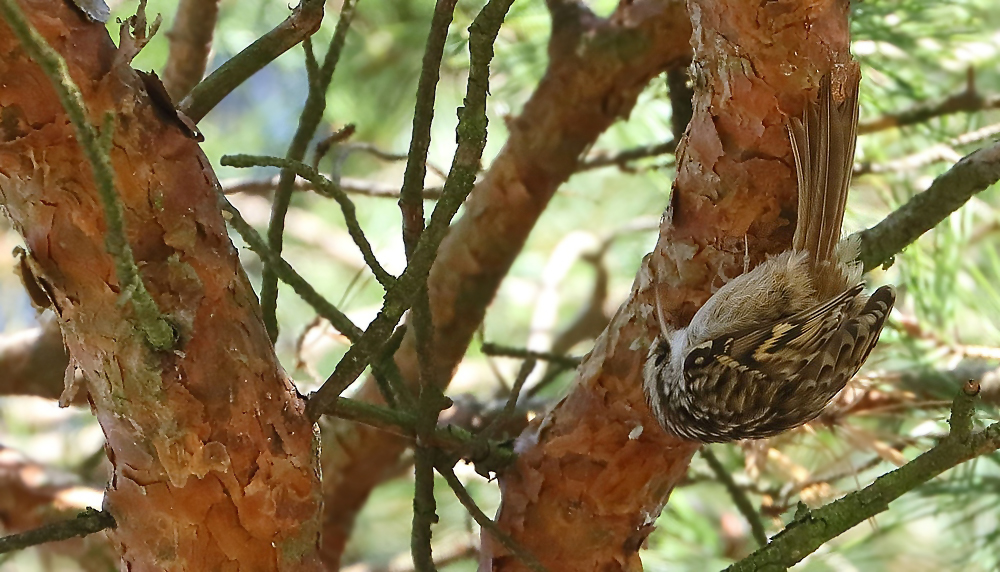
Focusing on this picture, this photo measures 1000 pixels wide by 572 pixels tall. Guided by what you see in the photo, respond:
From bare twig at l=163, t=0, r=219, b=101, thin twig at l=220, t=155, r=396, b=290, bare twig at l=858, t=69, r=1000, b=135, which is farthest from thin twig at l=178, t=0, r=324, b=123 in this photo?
bare twig at l=858, t=69, r=1000, b=135

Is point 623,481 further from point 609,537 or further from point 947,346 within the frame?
point 947,346

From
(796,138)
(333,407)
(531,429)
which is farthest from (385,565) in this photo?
(796,138)

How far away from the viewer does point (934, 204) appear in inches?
27.7

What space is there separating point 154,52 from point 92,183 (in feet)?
4.38

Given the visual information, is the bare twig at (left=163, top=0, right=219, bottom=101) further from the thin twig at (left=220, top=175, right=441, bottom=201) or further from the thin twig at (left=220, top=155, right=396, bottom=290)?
the thin twig at (left=220, top=155, right=396, bottom=290)

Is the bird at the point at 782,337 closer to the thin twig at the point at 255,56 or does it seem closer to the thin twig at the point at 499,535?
the thin twig at the point at 499,535

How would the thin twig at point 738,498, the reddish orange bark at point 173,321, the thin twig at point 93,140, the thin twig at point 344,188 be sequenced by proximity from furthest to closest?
the thin twig at point 344,188 → the thin twig at point 738,498 → the reddish orange bark at point 173,321 → the thin twig at point 93,140

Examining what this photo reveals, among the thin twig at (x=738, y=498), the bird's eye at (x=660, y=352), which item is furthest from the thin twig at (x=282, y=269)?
the thin twig at (x=738, y=498)

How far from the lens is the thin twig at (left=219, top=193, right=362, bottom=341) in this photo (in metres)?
0.66

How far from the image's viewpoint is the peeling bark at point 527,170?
41.4 inches

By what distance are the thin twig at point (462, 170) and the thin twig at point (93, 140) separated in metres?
0.15

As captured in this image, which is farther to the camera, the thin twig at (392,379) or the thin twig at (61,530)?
the thin twig at (392,379)

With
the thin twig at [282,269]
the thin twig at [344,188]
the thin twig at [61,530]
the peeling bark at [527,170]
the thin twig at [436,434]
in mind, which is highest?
the thin twig at [344,188]

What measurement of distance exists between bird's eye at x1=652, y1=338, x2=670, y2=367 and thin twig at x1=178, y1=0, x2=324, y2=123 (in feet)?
1.21
